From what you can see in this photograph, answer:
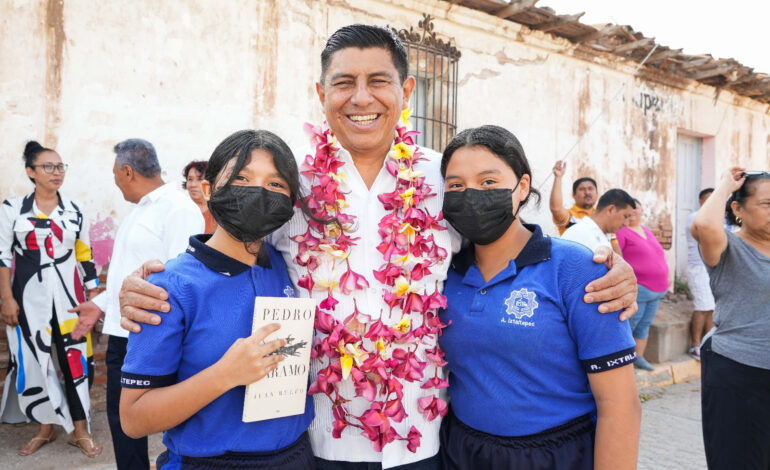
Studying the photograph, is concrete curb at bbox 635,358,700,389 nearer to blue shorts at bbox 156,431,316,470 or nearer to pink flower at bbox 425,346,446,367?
pink flower at bbox 425,346,446,367

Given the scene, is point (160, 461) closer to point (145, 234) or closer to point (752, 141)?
point (145, 234)

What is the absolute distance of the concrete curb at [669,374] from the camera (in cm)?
678

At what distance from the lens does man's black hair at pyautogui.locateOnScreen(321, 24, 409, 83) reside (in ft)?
6.69

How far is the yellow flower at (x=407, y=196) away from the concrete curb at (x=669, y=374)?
5672 millimetres

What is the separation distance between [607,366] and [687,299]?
29.3 ft

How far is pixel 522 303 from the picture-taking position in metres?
1.80

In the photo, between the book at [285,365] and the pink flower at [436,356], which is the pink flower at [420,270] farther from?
the book at [285,365]

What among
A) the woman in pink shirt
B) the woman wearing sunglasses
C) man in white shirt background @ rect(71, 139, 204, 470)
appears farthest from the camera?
Answer: the woman in pink shirt

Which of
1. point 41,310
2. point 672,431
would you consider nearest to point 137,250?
point 41,310

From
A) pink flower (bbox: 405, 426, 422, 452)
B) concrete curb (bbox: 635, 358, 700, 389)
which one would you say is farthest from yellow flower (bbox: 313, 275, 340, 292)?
concrete curb (bbox: 635, 358, 700, 389)

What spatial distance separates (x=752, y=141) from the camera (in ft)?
37.8

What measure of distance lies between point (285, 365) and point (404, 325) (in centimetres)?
45

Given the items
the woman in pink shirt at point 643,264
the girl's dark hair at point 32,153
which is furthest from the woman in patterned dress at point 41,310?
the woman in pink shirt at point 643,264

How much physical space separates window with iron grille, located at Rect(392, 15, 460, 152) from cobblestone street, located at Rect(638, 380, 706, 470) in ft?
12.3
